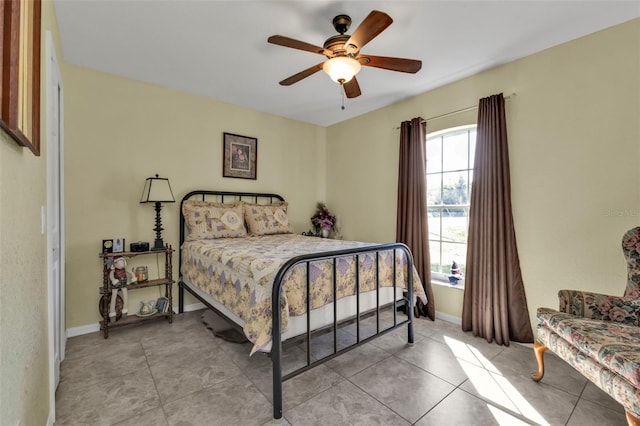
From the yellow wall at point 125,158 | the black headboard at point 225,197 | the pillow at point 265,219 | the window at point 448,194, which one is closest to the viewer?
the yellow wall at point 125,158

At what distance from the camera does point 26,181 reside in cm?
112

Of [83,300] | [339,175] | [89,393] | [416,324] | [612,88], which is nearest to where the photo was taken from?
[89,393]

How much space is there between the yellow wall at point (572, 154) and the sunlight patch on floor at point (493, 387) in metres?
0.75

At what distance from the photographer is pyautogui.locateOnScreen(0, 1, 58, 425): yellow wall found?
83cm

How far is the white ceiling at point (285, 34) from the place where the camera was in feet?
6.61

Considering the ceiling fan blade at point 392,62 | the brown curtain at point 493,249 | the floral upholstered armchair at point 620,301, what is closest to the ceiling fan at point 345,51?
the ceiling fan blade at point 392,62

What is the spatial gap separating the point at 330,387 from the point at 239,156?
9.89ft

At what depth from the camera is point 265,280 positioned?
1.77 metres

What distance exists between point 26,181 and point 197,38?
1.85 metres

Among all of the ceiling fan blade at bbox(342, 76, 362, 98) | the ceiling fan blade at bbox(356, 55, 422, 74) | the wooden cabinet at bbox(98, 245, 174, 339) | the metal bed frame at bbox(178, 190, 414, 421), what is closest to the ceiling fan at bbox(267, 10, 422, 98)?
the ceiling fan blade at bbox(356, 55, 422, 74)

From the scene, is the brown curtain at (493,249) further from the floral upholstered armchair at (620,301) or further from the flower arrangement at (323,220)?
the flower arrangement at (323,220)

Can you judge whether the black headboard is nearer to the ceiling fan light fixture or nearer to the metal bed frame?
the metal bed frame

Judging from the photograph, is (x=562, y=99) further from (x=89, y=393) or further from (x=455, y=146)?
(x=89, y=393)

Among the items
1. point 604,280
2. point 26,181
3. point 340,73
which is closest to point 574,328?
point 604,280
